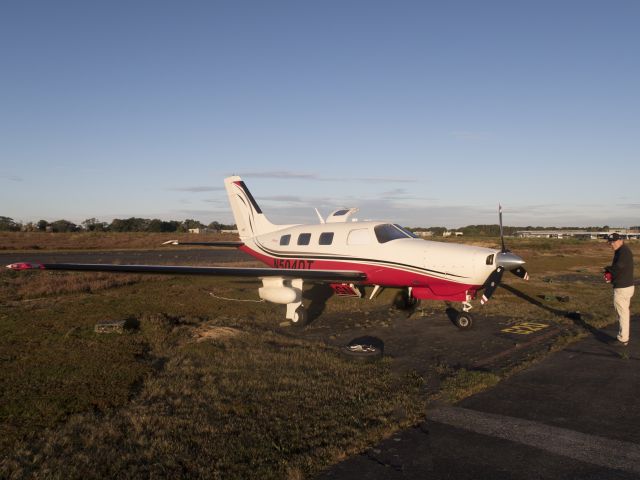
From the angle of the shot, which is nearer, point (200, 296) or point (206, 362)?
point (206, 362)

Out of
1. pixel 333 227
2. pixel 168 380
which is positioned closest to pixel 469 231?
pixel 333 227

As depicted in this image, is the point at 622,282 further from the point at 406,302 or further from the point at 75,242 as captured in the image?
the point at 75,242

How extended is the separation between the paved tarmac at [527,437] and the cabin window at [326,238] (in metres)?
7.89

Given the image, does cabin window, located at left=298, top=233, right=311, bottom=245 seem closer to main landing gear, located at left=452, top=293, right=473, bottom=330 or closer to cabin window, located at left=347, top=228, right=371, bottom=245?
cabin window, located at left=347, top=228, right=371, bottom=245

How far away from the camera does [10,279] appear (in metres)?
21.5

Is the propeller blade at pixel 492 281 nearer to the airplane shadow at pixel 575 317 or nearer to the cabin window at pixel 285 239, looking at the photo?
the airplane shadow at pixel 575 317

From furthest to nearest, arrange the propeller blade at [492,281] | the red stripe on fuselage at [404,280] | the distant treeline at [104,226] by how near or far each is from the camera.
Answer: the distant treeline at [104,226] → the red stripe on fuselage at [404,280] → the propeller blade at [492,281]

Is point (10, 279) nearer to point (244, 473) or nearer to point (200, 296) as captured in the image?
point (200, 296)

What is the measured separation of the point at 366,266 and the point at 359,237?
102cm

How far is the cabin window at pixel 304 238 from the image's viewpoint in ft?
50.7

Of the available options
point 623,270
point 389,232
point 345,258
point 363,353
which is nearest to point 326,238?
point 345,258

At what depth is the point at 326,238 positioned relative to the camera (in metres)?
14.8

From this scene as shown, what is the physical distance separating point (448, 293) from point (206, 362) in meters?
6.96

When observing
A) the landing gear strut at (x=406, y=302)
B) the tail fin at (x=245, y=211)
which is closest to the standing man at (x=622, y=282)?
the landing gear strut at (x=406, y=302)
